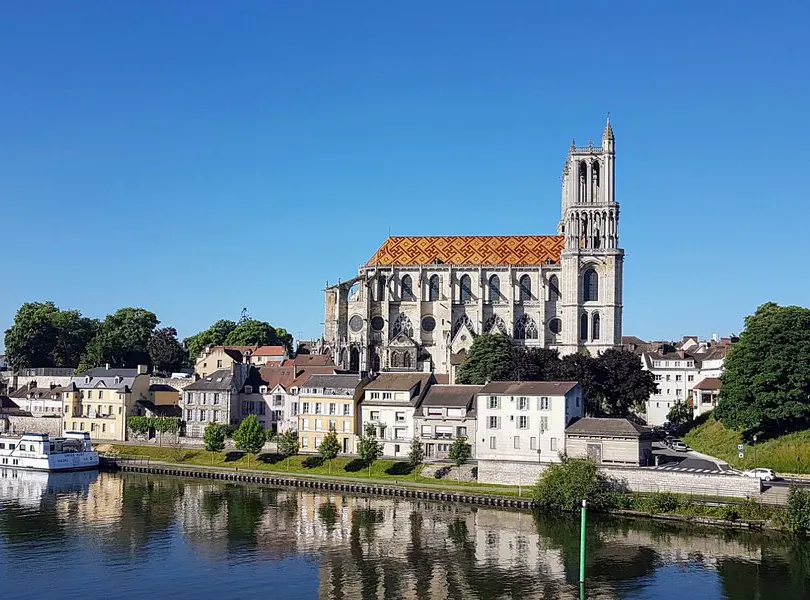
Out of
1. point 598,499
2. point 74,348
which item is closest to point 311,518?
point 598,499

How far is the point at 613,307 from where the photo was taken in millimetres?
110562

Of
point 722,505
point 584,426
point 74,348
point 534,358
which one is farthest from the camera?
point 74,348

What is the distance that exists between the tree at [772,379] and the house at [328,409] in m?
29.7

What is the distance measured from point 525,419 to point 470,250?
5741 cm

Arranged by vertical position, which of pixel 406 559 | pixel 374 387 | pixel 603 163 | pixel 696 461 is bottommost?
pixel 406 559

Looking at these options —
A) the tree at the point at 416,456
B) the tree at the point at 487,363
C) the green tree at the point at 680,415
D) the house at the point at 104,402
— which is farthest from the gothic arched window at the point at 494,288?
the tree at the point at 416,456

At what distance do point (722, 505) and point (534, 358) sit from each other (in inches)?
1230

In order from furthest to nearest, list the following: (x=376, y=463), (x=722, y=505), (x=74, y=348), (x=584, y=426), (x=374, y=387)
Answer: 1. (x=74, y=348)
2. (x=374, y=387)
3. (x=376, y=463)
4. (x=584, y=426)
5. (x=722, y=505)

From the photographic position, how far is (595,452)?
64688 mm

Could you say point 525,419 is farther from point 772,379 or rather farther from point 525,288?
point 525,288

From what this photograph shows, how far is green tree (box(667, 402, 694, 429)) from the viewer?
9112 centimetres

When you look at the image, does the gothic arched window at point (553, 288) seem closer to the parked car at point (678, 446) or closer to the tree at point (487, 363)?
the tree at point (487, 363)

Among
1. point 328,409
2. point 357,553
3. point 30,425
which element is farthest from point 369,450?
point 30,425

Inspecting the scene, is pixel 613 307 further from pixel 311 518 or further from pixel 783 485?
pixel 311 518
